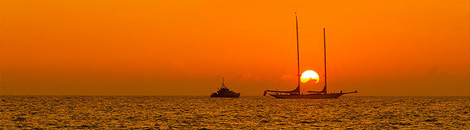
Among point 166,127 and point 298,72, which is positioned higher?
point 298,72

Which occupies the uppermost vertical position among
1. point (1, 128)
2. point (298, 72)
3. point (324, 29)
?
point (324, 29)

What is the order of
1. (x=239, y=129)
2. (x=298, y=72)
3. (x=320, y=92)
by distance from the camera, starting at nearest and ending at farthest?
(x=239, y=129) < (x=298, y=72) < (x=320, y=92)

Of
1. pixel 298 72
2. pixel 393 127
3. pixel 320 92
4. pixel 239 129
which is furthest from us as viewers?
pixel 320 92

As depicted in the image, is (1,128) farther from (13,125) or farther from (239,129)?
(239,129)

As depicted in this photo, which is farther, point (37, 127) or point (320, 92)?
point (320, 92)

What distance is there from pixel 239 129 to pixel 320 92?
119 m

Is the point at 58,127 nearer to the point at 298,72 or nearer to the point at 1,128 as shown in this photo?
the point at 1,128

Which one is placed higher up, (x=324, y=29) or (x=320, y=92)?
(x=324, y=29)

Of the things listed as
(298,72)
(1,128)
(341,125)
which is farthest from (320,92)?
(1,128)

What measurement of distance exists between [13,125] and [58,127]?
18.2 feet

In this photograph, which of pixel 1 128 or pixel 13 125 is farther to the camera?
pixel 13 125

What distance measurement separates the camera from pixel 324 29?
168 meters

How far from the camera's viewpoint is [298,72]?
161500 mm

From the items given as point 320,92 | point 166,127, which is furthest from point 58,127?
point 320,92
